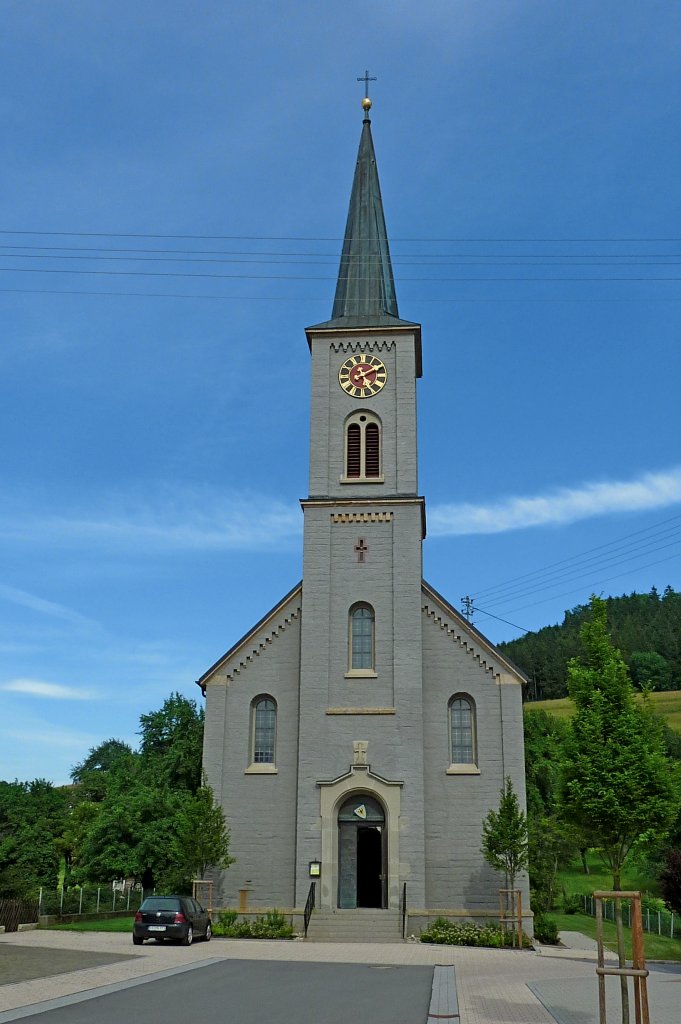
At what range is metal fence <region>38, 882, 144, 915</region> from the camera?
34.6 meters

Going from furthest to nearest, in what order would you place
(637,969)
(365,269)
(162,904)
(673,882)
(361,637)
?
(365,269) → (361,637) → (162,904) → (673,882) → (637,969)

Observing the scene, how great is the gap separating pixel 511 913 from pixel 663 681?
9955cm

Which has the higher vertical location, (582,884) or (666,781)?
(666,781)

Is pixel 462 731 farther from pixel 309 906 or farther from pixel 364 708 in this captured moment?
pixel 309 906

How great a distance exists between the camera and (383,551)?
116 ft

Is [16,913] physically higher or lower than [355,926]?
higher

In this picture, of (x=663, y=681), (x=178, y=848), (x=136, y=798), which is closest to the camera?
(x=178, y=848)

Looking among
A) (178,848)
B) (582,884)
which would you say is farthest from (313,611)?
(582,884)

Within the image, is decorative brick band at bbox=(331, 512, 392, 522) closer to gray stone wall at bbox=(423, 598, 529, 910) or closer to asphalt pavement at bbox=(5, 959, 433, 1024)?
gray stone wall at bbox=(423, 598, 529, 910)

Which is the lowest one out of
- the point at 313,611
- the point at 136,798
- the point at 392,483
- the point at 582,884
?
the point at 582,884

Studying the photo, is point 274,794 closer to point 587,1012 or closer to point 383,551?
point 383,551

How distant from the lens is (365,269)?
131 feet

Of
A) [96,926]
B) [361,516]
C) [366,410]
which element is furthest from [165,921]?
[366,410]

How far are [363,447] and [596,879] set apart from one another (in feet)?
147
